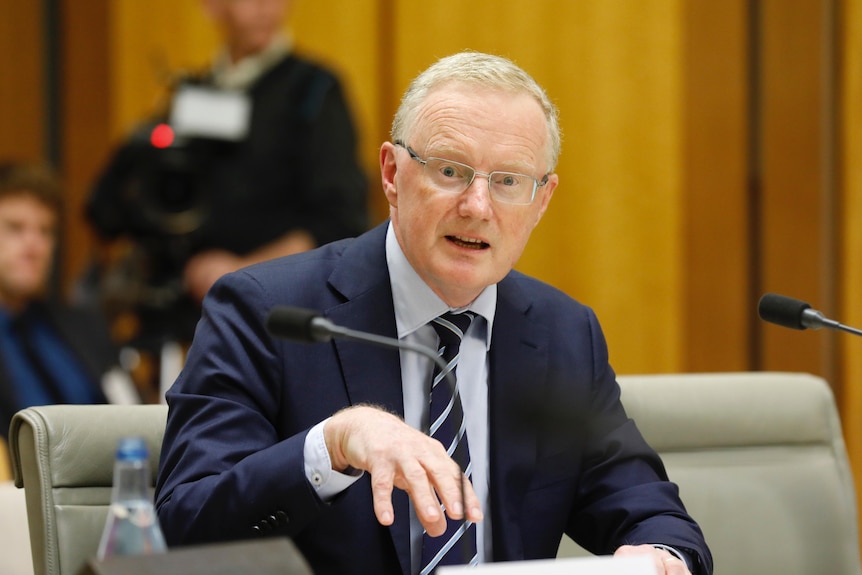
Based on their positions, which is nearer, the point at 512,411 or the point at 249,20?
the point at 512,411

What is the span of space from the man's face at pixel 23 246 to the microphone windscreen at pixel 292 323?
253 centimetres

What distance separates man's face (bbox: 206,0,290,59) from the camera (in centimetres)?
429

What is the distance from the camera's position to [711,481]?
2.20 m

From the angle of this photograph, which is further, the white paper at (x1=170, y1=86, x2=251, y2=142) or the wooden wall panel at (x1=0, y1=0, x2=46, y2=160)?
the wooden wall panel at (x1=0, y1=0, x2=46, y2=160)

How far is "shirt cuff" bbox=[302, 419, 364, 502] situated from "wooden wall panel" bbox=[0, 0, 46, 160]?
4855 mm

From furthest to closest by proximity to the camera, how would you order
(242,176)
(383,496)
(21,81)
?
(21,81), (242,176), (383,496)

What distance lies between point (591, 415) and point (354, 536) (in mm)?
489

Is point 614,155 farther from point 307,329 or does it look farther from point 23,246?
point 307,329

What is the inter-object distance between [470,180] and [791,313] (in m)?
0.54

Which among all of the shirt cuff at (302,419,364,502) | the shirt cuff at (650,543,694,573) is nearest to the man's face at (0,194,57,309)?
the shirt cuff at (302,419,364,502)

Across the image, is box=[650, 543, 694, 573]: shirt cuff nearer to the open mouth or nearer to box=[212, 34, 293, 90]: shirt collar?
the open mouth

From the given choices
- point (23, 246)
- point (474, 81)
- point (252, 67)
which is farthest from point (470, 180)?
point (252, 67)

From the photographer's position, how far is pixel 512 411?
1.94 meters

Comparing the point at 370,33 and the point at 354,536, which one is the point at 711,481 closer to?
the point at 354,536
